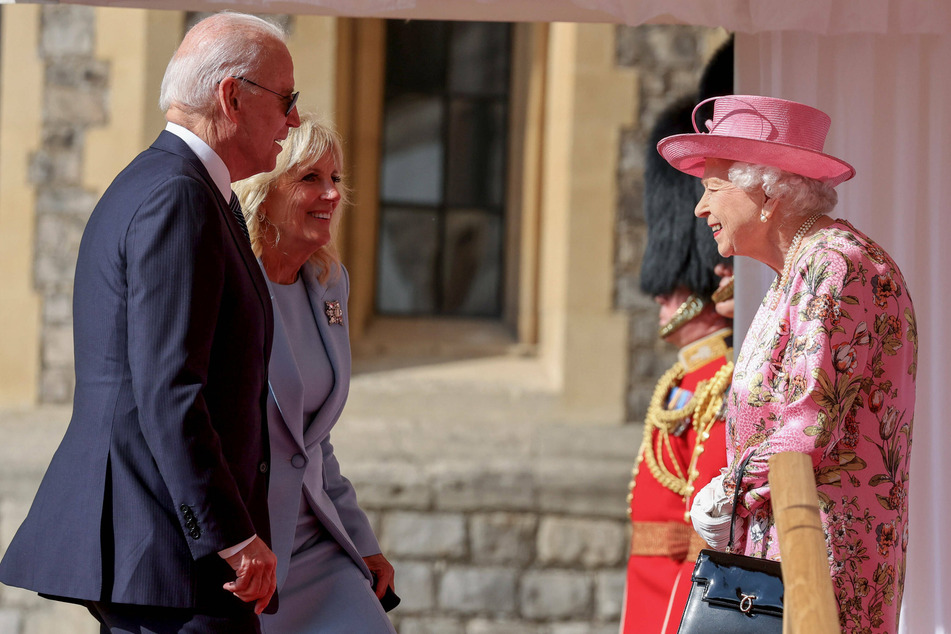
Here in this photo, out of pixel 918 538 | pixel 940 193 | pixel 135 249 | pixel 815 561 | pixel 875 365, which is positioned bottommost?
pixel 918 538

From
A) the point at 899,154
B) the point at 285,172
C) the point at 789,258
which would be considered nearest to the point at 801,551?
the point at 789,258

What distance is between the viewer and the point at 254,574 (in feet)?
6.14

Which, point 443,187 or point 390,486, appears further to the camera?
point 443,187

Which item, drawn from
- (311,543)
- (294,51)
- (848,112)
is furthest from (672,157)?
(294,51)

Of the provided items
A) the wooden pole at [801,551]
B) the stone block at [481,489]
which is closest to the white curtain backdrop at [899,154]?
the wooden pole at [801,551]

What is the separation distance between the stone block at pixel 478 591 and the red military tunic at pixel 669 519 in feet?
6.66

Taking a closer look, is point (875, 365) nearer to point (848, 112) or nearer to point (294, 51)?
point (848, 112)

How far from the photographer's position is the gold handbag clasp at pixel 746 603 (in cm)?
187

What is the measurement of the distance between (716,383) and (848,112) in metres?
0.82

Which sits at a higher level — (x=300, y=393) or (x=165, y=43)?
(x=165, y=43)

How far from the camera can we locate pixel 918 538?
2834 mm

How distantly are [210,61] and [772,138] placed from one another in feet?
3.82

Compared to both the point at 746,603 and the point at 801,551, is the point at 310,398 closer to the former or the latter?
the point at 746,603

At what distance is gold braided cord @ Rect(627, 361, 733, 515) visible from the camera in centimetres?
299
